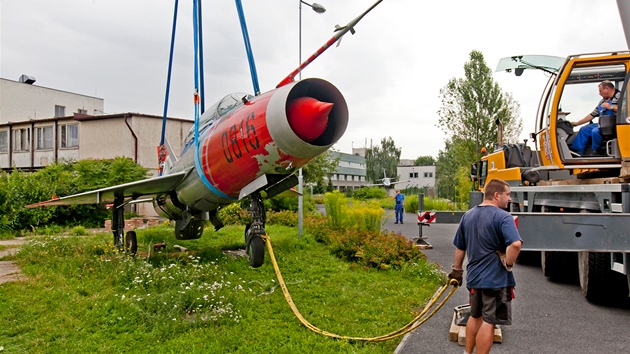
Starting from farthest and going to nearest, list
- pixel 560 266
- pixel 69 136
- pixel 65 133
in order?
pixel 65 133
pixel 69 136
pixel 560 266

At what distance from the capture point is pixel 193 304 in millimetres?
5961

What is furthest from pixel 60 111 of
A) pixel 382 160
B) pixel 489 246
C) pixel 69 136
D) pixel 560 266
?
pixel 382 160

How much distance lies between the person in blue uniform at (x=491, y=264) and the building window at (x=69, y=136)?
82.4 feet

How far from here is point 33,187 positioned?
16922 millimetres

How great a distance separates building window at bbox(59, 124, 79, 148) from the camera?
81.2ft

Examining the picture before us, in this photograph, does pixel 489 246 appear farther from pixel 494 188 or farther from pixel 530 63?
pixel 530 63

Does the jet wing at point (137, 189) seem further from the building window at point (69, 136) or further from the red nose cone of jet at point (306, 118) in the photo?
the building window at point (69, 136)

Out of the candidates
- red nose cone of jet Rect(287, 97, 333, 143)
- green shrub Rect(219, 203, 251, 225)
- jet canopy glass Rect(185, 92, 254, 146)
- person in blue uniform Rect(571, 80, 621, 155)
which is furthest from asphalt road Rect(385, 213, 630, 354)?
green shrub Rect(219, 203, 251, 225)

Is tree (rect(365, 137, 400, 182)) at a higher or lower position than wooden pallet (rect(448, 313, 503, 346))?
higher

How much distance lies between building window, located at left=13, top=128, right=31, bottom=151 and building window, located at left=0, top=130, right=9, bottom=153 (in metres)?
0.52

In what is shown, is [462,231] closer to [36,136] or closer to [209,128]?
[209,128]

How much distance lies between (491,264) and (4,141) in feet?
104

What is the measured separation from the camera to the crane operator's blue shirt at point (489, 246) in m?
4.01

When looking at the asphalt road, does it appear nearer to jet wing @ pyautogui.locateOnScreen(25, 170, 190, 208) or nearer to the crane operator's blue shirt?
the crane operator's blue shirt
